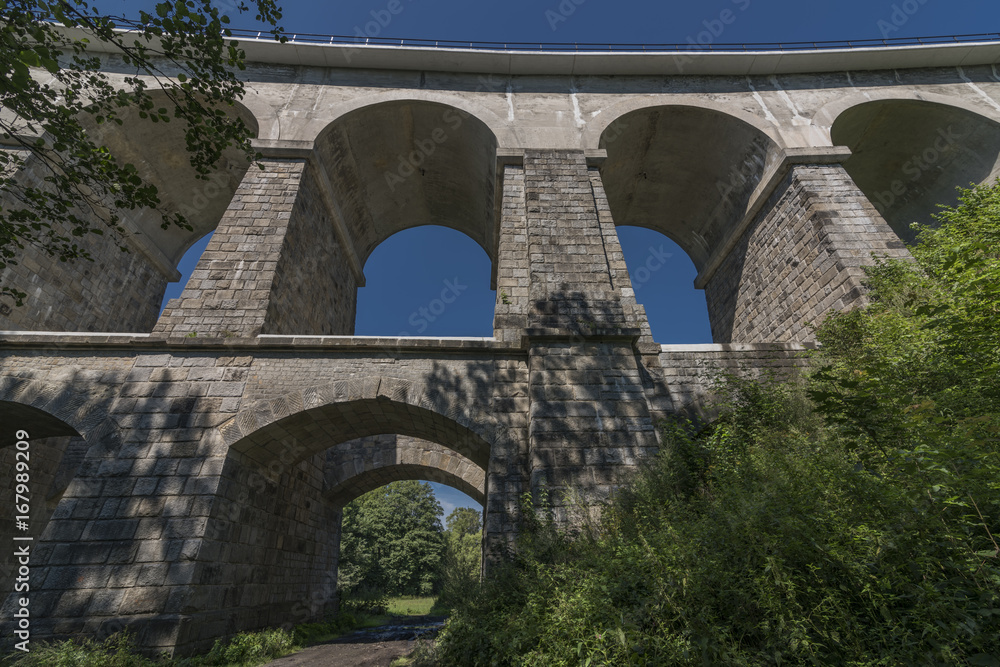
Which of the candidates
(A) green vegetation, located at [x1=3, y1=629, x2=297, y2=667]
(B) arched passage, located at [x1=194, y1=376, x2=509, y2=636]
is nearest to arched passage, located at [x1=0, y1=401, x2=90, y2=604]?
(B) arched passage, located at [x1=194, y1=376, x2=509, y2=636]

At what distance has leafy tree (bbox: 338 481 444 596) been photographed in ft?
90.9

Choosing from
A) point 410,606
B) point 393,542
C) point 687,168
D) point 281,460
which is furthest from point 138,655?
point 393,542

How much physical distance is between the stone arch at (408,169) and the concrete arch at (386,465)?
5472 mm

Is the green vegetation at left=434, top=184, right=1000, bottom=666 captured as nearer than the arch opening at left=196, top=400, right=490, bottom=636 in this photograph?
Yes

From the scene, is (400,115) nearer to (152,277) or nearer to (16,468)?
(152,277)

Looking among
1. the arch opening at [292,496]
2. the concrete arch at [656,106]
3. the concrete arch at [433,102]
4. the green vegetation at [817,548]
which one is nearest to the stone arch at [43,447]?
the arch opening at [292,496]

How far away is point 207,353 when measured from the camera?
22.6 ft

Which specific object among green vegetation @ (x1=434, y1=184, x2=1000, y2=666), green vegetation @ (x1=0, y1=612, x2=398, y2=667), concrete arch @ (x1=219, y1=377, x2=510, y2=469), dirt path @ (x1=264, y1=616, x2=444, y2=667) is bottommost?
dirt path @ (x1=264, y1=616, x2=444, y2=667)

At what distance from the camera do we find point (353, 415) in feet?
23.1

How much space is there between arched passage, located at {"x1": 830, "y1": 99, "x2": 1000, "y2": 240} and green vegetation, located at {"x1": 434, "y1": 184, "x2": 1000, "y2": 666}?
821 cm

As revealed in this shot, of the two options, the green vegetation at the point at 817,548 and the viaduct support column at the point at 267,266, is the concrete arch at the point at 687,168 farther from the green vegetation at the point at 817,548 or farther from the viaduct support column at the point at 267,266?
the viaduct support column at the point at 267,266

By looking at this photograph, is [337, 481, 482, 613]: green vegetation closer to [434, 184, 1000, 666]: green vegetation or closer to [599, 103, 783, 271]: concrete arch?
[599, 103, 783, 271]: concrete arch

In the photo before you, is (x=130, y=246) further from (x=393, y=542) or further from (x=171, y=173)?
(x=393, y=542)

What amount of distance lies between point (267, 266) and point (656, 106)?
31.3 ft
